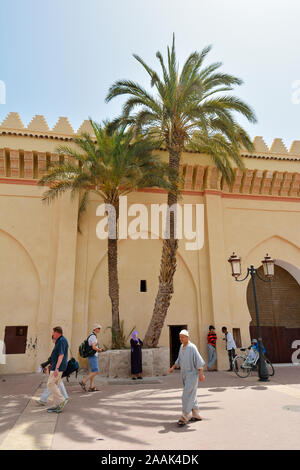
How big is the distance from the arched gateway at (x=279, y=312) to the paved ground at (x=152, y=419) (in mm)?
5524

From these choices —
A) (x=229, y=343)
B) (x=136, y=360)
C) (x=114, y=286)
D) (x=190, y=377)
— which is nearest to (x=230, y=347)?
(x=229, y=343)

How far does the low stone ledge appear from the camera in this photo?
31.5ft

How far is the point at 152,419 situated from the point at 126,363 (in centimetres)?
481

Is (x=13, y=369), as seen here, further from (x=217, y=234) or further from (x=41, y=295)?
(x=217, y=234)

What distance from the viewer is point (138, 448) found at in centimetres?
369

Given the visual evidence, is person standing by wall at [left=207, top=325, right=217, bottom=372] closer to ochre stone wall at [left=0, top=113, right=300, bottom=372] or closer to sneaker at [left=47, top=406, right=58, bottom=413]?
ochre stone wall at [left=0, top=113, right=300, bottom=372]

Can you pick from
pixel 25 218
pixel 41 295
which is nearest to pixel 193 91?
pixel 25 218

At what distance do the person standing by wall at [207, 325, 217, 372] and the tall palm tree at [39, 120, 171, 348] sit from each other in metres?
3.41

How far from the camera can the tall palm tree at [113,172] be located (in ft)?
35.2

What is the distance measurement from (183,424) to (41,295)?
826 centimetres

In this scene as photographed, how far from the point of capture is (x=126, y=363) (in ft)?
31.8

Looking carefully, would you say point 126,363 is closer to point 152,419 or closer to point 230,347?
point 230,347

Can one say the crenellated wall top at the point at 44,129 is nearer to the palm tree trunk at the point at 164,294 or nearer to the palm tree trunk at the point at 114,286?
the palm tree trunk at the point at 114,286

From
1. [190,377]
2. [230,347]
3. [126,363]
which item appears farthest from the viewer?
[230,347]
